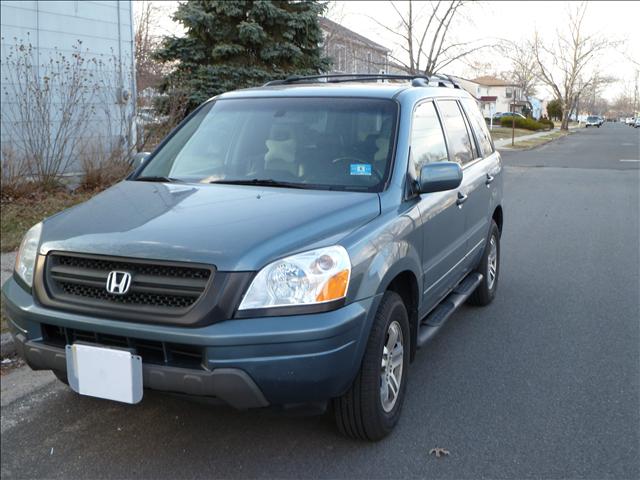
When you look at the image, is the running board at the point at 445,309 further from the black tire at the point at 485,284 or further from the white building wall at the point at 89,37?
the white building wall at the point at 89,37

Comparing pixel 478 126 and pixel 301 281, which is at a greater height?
pixel 478 126

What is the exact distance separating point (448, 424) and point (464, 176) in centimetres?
197

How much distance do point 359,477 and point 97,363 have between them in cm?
131

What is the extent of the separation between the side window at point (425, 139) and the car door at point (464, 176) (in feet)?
0.54

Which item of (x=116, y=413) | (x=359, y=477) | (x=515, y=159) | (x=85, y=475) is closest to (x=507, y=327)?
(x=359, y=477)

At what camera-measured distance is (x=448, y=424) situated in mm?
3770

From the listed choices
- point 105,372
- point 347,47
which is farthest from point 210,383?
point 347,47

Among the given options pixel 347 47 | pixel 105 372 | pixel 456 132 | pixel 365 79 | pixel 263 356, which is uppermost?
pixel 347 47

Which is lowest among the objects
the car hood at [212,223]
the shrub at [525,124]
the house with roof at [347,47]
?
the car hood at [212,223]

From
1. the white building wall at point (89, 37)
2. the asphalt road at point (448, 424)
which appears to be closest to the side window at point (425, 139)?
the asphalt road at point (448, 424)

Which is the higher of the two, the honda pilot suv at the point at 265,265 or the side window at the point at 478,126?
the side window at the point at 478,126

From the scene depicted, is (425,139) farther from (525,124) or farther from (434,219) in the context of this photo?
(525,124)

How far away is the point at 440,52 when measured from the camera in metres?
30.2

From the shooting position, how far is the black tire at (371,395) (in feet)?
10.7
